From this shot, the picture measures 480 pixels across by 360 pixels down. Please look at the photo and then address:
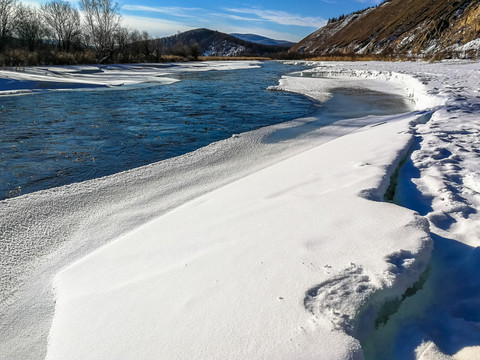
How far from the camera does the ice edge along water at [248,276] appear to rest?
4.09ft

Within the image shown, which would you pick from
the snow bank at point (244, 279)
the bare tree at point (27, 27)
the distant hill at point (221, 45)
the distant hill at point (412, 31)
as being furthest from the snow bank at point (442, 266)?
the distant hill at point (221, 45)

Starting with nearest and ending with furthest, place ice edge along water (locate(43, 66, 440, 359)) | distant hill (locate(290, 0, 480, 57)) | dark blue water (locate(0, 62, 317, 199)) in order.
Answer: ice edge along water (locate(43, 66, 440, 359)), dark blue water (locate(0, 62, 317, 199)), distant hill (locate(290, 0, 480, 57))

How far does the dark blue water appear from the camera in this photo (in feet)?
13.2

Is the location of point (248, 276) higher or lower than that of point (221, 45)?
lower

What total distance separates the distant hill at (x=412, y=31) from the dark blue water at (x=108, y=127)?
1970 cm

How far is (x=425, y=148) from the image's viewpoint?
3717mm

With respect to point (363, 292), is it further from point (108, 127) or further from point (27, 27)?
point (27, 27)

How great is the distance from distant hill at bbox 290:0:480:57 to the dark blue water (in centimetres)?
1970

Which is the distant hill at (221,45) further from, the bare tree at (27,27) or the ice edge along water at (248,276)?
the ice edge along water at (248,276)

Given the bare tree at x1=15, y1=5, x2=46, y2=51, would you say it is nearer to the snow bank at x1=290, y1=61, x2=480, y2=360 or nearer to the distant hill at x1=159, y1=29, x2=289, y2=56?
the snow bank at x1=290, y1=61, x2=480, y2=360

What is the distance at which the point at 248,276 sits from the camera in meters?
1.61

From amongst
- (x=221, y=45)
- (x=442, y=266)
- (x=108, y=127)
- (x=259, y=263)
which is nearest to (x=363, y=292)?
(x=259, y=263)

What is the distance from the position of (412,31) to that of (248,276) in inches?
1877

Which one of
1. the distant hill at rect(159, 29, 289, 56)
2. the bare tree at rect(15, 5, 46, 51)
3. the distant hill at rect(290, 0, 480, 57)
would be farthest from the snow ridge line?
the distant hill at rect(159, 29, 289, 56)
